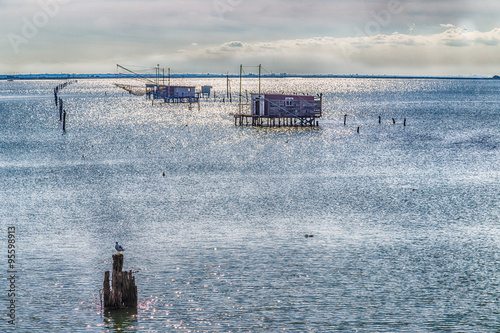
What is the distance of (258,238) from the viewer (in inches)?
1423

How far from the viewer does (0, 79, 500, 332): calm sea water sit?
83.1 feet

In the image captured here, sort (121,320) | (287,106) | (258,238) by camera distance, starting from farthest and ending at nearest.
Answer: (287,106)
(258,238)
(121,320)

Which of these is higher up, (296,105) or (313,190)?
(296,105)

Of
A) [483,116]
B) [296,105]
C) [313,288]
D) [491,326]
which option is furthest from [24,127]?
[483,116]

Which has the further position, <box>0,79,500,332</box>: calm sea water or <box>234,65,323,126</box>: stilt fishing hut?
<box>234,65,323,126</box>: stilt fishing hut

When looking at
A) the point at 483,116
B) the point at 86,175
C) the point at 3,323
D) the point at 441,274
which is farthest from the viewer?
the point at 483,116

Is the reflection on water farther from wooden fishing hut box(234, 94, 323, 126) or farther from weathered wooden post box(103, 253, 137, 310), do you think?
wooden fishing hut box(234, 94, 323, 126)

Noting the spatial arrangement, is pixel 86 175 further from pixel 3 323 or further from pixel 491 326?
pixel 491 326

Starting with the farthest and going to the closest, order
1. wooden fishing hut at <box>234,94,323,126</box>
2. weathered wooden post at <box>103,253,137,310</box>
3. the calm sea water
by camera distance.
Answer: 1. wooden fishing hut at <box>234,94,323,126</box>
2. the calm sea water
3. weathered wooden post at <box>103,253,137,310</box>

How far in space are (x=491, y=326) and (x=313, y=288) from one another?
8217 millimetres

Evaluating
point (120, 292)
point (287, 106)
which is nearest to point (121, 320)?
point (120, 292)

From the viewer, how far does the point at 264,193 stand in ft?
165

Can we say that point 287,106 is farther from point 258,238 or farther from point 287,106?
point 258,238

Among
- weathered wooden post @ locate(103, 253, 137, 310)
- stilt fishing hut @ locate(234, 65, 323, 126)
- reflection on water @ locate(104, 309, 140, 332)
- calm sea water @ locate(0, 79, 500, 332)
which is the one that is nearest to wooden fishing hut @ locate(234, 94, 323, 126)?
stilt fishing hut @ locate(234, 65, 323, 126)
